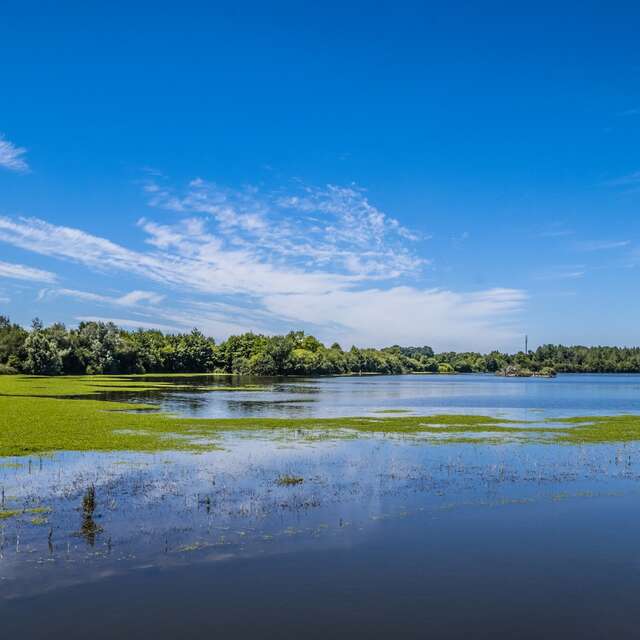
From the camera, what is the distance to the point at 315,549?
17.1m

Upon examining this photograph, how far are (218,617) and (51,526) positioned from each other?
8.27 m

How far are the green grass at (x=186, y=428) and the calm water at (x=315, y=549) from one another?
15.3 feet

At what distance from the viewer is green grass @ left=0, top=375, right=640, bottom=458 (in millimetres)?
34525

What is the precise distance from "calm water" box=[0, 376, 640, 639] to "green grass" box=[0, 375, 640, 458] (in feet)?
15.3

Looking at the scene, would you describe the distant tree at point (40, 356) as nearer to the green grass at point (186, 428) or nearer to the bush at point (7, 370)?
the bush at point (7, 370)

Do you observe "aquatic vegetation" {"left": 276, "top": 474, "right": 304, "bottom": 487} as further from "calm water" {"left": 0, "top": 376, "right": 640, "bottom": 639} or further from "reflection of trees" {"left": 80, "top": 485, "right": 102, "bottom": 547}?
"reflection of trees" {"left": 80, "top": 485, "right": 102, "bottom": 547}

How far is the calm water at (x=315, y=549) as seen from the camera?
12.9 m

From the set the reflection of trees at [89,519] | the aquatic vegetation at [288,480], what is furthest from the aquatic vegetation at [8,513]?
the aquatic vegetation at [288,480]

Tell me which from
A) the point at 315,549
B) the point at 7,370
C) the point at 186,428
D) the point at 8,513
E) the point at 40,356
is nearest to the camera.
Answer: the point at 315,549

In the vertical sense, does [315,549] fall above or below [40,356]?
below

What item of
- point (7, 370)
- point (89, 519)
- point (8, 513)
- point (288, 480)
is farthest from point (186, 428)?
point (7, 370)

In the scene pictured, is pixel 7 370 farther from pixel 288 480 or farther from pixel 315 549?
pixel 315 549

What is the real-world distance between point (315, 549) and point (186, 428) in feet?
90.4

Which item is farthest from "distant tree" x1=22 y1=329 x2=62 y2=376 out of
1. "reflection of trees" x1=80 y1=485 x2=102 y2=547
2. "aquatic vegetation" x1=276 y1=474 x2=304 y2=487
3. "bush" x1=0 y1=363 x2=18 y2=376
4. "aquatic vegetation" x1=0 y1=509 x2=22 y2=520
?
Result: "aquatic vegetation" x1=0 y1=509 x2=22 y2=520
